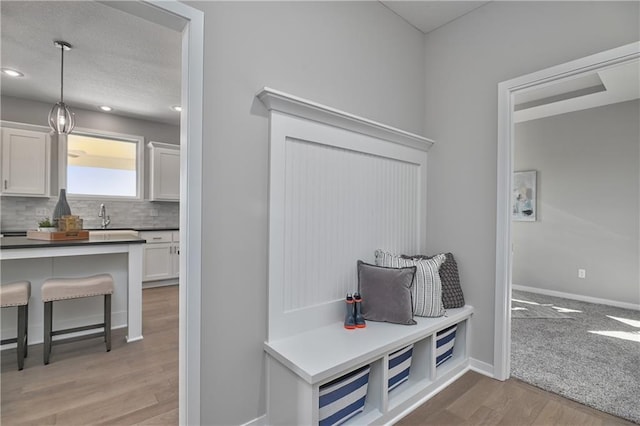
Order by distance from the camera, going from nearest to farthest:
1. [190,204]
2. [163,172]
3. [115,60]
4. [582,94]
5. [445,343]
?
[190,204] → [445,343] → [115,60] → [582,94] → [163,172]

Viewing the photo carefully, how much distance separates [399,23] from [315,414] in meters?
2.82

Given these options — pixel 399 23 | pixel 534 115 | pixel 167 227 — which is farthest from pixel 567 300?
pixel 167 227

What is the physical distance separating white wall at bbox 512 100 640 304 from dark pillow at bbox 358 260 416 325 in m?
3.76

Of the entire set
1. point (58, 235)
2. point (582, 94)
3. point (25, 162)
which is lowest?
point (58, 235)

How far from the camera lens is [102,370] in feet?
7.61

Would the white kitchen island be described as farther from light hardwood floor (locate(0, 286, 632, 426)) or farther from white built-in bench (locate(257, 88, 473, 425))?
white built-in bench (locate(257, 88, 473, 425))

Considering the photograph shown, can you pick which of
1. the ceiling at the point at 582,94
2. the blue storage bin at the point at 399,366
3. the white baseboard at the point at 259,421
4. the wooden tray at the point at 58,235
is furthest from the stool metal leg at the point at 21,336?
the ceiling at the point at 582,94

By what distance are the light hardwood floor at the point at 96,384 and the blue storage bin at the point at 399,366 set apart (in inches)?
50.9

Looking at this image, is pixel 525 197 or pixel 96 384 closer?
pixel 96 384

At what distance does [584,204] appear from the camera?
14.0ft

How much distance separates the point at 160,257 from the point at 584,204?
6.30 meters

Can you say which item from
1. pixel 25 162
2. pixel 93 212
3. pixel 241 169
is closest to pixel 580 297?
pixel 241 169

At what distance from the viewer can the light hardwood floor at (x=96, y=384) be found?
70.6 inches

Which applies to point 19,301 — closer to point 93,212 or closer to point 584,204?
point 93,212
